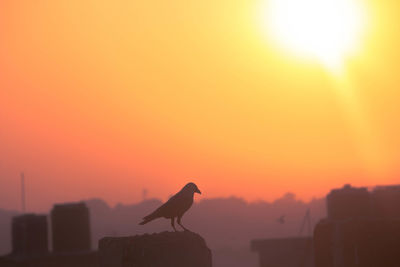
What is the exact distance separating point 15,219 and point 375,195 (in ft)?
54.7

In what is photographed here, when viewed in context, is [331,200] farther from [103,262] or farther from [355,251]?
[103,262]

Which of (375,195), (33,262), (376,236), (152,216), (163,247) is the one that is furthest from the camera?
(375,195)

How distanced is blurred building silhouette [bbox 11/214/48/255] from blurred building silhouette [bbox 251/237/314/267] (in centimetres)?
1256

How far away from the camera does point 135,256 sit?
903cm

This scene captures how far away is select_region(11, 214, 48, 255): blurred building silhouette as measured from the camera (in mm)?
33562

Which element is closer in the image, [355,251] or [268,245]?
[355,251]

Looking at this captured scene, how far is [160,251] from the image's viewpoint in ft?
29.5

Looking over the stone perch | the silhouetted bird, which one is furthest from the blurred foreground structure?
the stone perch

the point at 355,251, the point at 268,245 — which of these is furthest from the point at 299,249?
the point at 355,251

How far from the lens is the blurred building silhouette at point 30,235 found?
33.6 metres

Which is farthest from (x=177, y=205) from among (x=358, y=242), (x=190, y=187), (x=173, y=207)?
(x=358, y=242)

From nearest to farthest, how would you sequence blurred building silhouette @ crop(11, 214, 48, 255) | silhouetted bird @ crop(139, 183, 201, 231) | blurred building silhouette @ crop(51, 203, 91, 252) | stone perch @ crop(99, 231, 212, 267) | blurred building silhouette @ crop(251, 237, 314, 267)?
stone perch @ crop(99, 231, 212, 267) < silhouetted bird @ crop(139, 183, 201, 231) < blurred building silhouette @ crop(11, 214, 48, 255) < blurred building silhouette @ crop(51, 203, 91, 252) < blurred building silhouette @ crop(251, 237, 314, 267)

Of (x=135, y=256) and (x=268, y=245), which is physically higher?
(x=135, y=256)

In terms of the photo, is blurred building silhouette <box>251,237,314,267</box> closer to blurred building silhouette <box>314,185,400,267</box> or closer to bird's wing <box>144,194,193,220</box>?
blurred building silhouette <box>314,185,400,267</box>
